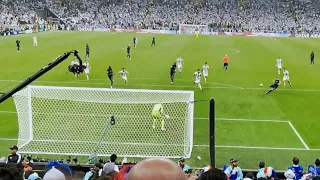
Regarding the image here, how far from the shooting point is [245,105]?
25.7 metres

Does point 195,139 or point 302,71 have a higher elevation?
point 302,71

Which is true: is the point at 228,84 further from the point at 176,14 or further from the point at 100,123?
the point at 176,14

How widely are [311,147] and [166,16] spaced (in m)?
75.8

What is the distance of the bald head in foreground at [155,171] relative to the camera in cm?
341

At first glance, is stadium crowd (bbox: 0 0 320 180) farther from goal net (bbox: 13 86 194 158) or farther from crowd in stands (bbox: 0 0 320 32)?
goal net (bbox: 13 86 194 158)

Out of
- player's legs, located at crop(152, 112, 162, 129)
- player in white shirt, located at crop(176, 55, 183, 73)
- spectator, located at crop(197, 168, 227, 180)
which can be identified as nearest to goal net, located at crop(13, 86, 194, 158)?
player's legs, located at crop(152, 112, 162, 129)

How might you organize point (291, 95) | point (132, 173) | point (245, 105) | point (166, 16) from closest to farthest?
point (132, 173)
point (245, 105)
point (291, 95)
point (166, 16)

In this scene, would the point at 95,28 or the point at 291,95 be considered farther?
the point at 95,28

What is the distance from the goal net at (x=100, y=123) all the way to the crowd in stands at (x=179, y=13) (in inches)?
2549

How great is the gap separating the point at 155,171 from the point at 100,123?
1533 centimetres

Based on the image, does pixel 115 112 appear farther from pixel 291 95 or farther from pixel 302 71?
pixel 302 71

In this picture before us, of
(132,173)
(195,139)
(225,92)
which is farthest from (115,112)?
(132,173)

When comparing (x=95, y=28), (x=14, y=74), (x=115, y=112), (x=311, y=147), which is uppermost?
(x=95, y=28)

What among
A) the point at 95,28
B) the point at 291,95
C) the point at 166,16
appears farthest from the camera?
the point at 166,16
